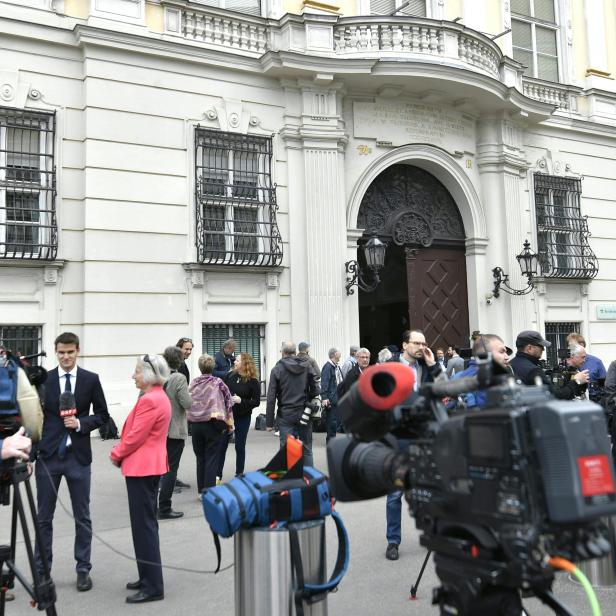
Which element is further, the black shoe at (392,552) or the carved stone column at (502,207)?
the carved stone column at (502,207)

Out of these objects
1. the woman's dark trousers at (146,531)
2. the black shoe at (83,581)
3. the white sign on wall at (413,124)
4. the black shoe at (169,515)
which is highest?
the white sign on wall at (413,124)

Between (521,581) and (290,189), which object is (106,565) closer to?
(521,581)

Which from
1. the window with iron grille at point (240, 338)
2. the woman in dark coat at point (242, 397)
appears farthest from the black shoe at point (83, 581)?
the window with iron grille at point (240, 338)

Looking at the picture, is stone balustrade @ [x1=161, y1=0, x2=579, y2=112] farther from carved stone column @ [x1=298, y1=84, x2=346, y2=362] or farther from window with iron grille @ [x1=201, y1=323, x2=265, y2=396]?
window with iron grille @ [x1=201, y1=323, x2=265, y2=396]

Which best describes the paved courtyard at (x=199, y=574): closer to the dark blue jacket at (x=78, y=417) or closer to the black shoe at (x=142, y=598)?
the black shoe at (x=142, y=598)

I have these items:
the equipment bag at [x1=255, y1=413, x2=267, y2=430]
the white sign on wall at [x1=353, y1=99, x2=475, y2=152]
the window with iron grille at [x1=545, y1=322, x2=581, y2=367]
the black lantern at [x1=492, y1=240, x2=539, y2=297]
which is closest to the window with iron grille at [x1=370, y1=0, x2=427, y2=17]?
the white sign on wall at [x1=353, y1=99, x2=475, y2=152]

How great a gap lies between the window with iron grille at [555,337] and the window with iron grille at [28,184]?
1196cm

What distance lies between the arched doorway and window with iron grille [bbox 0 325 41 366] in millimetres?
7167

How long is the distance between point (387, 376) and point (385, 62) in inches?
488

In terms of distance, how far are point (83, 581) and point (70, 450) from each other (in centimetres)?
96

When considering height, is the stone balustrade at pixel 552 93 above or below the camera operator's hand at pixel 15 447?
above

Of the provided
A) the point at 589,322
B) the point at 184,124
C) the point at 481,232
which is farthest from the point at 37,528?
the point at 589,322

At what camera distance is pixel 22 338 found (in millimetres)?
11344

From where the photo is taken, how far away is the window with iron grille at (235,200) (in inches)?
502
